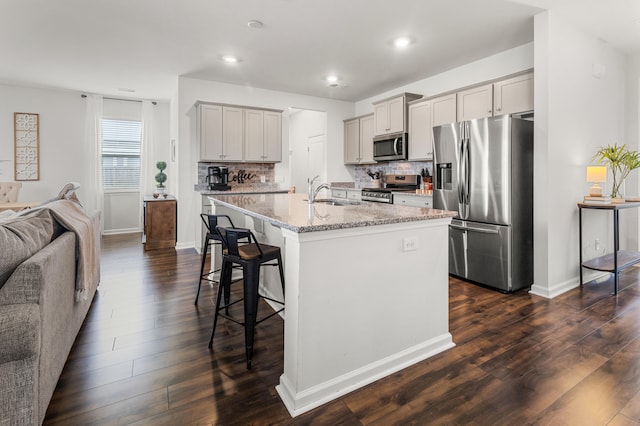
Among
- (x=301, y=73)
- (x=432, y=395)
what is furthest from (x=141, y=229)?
(x=432, y=395)

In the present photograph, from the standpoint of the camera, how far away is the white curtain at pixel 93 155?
20.8ft

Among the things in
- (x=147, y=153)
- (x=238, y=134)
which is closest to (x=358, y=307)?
(x=238, y=134)

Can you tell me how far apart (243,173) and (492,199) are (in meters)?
3.90

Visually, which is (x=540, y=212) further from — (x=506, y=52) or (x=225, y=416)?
(x=225, y=416)

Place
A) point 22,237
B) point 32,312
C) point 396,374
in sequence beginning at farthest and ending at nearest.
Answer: point 396,374
point 22,237
point 32,312

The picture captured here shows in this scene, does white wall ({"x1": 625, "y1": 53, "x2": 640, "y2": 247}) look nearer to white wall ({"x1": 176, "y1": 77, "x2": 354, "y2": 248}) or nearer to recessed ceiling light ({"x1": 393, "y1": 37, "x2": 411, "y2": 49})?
recessed ceiling light ({"x1": 393, "y1": 37, "x2": 411, "y2": 49})

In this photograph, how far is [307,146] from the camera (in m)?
7.64

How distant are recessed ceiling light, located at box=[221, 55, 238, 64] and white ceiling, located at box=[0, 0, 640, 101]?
0.13 m

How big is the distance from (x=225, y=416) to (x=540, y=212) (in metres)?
3.20

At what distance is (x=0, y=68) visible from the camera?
4.90m

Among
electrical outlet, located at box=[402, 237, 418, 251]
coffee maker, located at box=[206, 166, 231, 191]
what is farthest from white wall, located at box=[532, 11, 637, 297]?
coffee maker, located at box=[206, 166, 231, 191]

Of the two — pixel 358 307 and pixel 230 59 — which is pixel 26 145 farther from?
pixel 358 307

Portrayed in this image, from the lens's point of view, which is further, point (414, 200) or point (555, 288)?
point (414, 200)

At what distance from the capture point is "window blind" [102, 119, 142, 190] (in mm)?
6598
